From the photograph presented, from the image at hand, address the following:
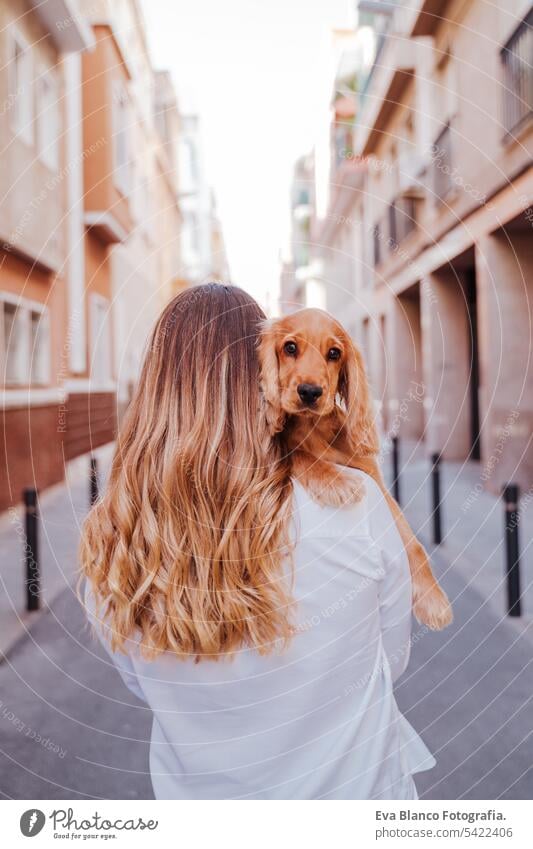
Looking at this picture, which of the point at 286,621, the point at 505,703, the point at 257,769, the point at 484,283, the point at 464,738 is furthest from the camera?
the point at 484,283

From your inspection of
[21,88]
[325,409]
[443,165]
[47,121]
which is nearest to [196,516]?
[325,409]

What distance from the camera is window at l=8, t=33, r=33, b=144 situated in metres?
8.62

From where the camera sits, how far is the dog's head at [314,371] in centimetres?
165

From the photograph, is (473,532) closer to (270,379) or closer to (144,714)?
(144,714)

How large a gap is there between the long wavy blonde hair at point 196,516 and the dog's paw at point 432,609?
556 millimetres

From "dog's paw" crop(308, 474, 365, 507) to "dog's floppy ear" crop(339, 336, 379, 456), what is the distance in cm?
33

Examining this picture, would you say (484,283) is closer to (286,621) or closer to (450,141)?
(450,141)

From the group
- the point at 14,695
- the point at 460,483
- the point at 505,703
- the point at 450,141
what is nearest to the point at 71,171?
the point at 450,141

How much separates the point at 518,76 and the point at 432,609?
321 inches

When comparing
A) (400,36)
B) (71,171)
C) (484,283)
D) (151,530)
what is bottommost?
(151,530)

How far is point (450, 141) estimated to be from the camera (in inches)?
424

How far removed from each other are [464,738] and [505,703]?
1.27ft

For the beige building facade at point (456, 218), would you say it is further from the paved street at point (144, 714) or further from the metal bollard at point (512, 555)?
the paved street at point (144, 714)

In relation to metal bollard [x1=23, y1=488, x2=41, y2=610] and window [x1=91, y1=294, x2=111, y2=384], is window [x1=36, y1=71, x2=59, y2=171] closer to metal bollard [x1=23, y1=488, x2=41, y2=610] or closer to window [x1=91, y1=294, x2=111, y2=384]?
window [x1=91, y1=294, x2=111, y2=384]
